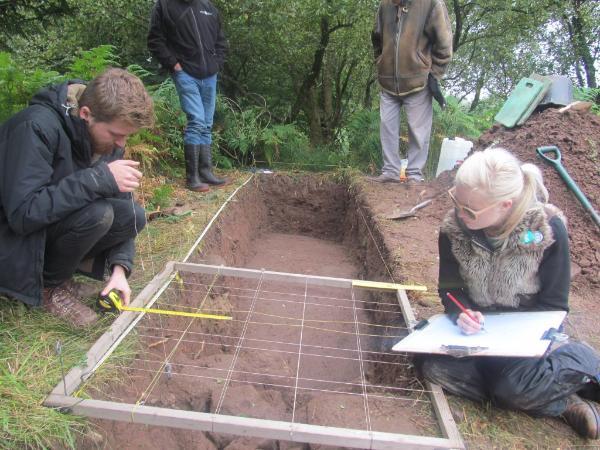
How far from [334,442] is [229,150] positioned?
526 centimetres

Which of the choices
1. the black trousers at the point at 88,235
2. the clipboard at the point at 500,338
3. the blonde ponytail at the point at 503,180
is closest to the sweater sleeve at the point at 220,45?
the black trousers at the point at 88,235

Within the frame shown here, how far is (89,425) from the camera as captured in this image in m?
1.79

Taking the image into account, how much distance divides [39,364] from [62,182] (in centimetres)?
81

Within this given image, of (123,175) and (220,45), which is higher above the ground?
(220,45)

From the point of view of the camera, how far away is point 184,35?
471 centimetres

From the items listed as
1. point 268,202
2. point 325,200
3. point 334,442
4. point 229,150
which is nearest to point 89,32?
point 229,150

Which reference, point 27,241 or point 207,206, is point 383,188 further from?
point 27,241

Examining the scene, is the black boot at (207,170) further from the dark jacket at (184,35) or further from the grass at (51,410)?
the grass at (51,410)

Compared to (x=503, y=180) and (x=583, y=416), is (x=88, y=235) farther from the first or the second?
(x=583, y=416)

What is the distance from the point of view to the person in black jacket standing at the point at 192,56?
4660mm

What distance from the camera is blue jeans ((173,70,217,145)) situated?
4.79 m

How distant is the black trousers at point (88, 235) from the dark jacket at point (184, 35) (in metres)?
2.66

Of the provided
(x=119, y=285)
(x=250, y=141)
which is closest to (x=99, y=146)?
(x=119, y=285)

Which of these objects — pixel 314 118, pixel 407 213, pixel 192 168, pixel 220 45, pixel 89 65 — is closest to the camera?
pixel 89 65
